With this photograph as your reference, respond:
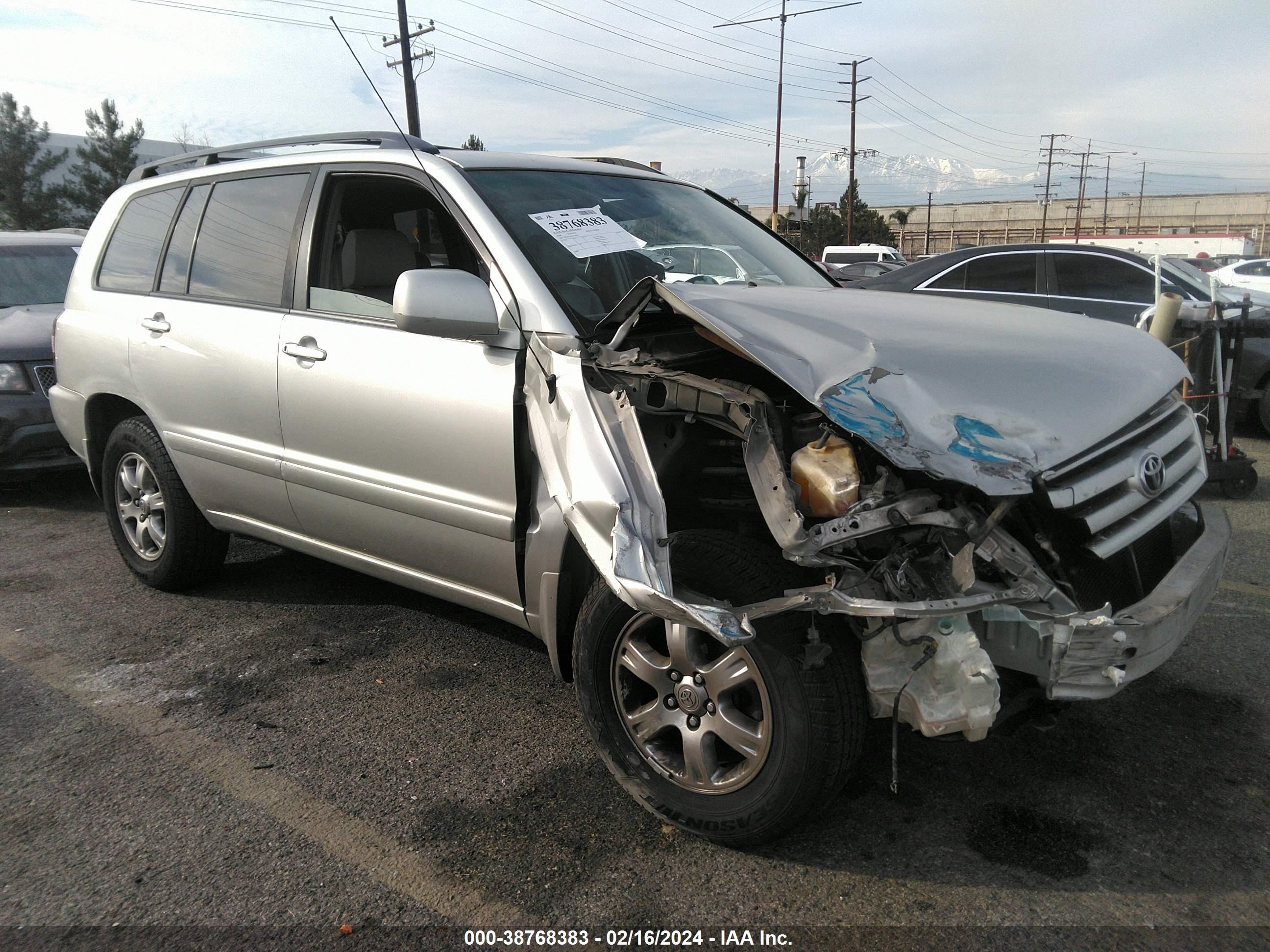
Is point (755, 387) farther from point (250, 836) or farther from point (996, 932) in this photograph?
point (250, 836)

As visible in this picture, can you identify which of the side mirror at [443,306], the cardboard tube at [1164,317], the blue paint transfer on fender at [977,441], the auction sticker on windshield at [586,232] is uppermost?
the auction sticker on windshield at [586,232]

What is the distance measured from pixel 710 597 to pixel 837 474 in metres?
0.45

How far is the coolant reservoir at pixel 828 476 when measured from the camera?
2.21 meters

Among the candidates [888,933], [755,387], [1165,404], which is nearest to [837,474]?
[755,387]

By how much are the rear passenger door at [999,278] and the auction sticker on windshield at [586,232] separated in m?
5.25

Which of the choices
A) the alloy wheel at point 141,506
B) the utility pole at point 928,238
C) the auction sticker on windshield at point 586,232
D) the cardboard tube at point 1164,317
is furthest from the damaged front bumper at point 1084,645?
the utility pole at point 928,238

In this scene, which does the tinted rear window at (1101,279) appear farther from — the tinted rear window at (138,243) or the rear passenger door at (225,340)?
the tinted rear window at (138,243)

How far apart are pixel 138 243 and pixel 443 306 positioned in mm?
2537

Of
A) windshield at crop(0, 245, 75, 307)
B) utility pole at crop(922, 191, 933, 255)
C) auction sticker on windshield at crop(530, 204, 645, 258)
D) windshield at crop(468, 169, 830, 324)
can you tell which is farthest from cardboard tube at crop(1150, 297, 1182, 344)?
utility pole at crop(922, 191, 933, 255)

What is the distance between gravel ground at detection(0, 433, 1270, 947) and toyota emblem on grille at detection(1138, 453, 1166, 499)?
2.06 ft

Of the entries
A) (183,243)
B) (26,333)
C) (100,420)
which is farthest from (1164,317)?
(26,333)

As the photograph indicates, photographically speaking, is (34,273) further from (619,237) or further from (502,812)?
(502,812)

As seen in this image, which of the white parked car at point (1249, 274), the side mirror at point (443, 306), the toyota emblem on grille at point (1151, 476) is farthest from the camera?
the white parked car at point (1249, 274)

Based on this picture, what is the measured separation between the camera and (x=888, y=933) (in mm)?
Result: 2145
